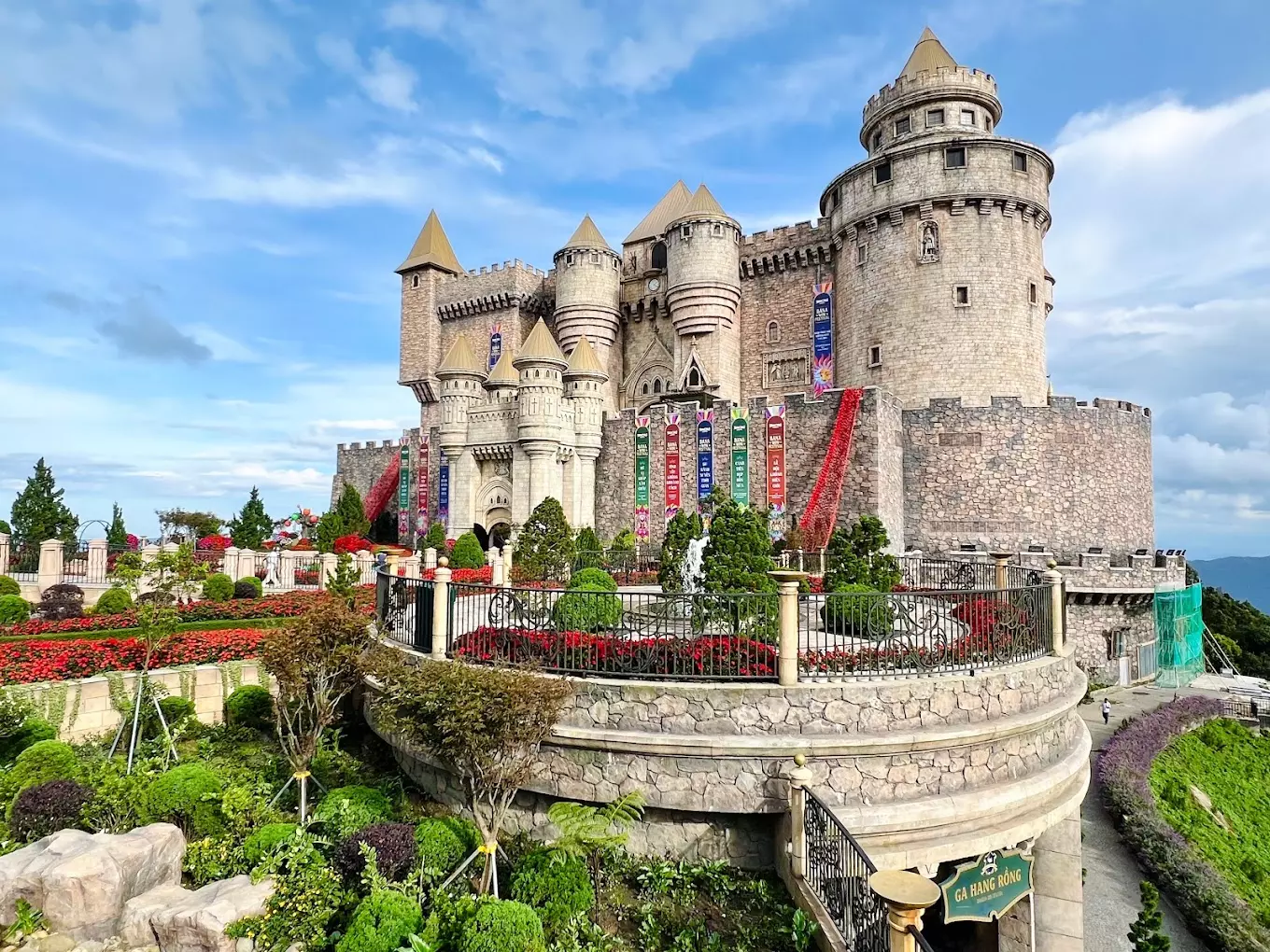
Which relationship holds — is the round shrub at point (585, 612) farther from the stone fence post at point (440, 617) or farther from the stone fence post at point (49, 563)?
the stone fence post at point (49, 563)

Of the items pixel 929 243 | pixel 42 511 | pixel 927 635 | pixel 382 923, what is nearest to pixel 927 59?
pixel 929 243

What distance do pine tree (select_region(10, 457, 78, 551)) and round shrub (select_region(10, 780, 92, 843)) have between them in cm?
2717

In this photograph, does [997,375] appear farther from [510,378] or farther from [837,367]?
[510,378]

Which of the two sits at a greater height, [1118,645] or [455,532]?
[455,532]

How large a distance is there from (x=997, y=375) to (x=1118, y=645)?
1011cm

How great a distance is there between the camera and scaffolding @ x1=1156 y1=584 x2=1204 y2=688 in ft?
80.8

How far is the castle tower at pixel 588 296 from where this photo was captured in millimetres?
34562

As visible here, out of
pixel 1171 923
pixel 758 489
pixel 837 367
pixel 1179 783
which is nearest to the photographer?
pixel 1171 923

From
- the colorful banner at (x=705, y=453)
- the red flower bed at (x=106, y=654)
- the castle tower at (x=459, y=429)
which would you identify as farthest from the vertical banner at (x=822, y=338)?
the red flower bed at (x=106, y=654)

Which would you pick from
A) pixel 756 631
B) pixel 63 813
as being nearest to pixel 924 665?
pixel 756 631

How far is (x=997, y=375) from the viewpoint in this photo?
26.4 m

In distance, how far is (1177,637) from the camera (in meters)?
25.5

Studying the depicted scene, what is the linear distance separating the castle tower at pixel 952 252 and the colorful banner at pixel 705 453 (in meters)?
6.55

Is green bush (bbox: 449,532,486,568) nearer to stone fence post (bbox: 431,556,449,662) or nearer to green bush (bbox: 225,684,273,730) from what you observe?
green bush (bbox: 225,684,273,730)
